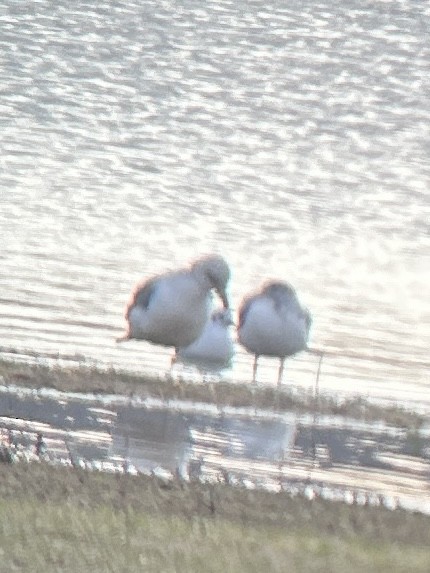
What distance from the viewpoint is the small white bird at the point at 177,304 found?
46.2ft

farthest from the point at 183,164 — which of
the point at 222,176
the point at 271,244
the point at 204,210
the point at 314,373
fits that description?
the point at 314,373

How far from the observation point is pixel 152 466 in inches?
374

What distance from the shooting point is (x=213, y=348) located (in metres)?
15.3

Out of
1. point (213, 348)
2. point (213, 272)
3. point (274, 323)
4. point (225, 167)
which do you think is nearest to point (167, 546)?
point (213, 272)

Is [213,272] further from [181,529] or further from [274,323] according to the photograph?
[181,529]

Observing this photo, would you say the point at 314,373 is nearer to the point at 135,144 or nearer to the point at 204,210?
the point at 204,210

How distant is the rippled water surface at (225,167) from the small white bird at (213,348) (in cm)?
20

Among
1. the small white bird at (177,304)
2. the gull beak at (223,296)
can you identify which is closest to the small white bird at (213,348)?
the gull beak at (223,296)

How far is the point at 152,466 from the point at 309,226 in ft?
36.2

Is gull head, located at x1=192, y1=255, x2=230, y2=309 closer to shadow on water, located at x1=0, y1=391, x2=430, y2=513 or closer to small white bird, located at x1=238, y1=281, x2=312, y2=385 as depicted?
small white bird, located at x1=238, y1=281, x2=312, y2=385

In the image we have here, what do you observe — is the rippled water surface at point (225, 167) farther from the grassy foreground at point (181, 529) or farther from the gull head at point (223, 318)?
the grassy foreground at point (181, 529)

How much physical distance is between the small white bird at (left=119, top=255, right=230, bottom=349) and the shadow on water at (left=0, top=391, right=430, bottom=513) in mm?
2422

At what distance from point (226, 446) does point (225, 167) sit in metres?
13.3

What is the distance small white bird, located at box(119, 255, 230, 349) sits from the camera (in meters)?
14.1
